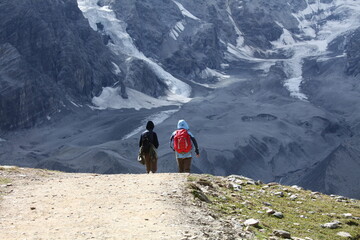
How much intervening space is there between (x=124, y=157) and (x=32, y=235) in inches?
7323

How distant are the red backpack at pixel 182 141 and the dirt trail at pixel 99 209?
3.22 metres

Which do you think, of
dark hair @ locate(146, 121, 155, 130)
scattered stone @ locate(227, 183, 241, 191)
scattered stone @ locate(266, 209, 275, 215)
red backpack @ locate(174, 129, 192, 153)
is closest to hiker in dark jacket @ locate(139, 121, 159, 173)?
dark hair @ locate(146, 121, 155, 130)

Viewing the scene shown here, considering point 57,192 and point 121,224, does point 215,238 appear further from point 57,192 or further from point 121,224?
point 57,192

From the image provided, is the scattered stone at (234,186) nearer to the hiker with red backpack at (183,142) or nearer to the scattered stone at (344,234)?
the hiker with red backpack at (183,142)

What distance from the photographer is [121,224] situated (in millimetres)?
14273

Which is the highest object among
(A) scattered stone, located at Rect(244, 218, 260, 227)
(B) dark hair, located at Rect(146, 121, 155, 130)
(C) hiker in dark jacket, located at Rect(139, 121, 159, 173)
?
(B) dark hair, located at Rect(146, 121, 155, 130)

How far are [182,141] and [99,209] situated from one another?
938 cm

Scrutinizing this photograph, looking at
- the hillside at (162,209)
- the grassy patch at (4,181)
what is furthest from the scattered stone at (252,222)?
the grassy patch at (4,181)

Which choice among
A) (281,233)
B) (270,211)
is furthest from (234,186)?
(281,233)

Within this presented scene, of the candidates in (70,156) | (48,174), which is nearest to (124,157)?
(70,156)

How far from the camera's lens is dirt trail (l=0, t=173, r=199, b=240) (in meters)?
13.6

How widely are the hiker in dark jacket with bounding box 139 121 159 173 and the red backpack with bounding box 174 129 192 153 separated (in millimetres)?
1011

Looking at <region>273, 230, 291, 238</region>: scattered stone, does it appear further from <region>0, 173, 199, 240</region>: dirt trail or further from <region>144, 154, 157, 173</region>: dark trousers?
<region>144, 154, 157, 173</region>: dark trousers

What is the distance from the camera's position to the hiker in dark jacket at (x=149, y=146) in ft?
84.6
